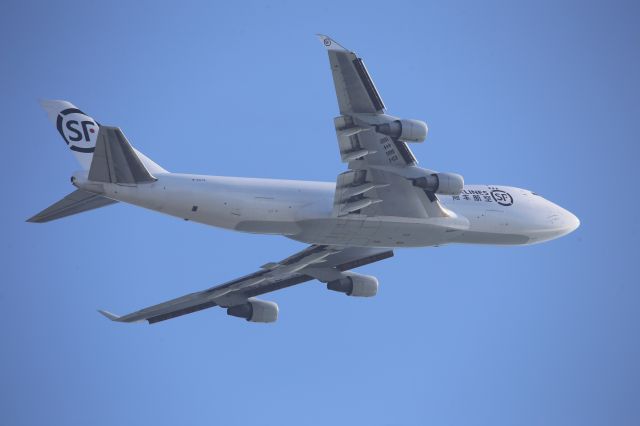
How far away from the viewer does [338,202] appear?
39.0 m

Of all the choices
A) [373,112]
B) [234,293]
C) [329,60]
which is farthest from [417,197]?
[234,293]

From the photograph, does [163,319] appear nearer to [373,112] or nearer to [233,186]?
[233,186]

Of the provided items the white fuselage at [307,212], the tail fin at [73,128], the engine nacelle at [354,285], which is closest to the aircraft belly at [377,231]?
the white fuselage at [307,212]

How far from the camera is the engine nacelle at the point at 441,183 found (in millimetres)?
38469

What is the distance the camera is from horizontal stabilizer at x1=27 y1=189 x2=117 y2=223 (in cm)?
3550

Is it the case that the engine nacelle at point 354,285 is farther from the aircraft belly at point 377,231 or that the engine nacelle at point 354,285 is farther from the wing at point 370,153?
the wing at point 370,153

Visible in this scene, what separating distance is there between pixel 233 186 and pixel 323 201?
12.6 feet

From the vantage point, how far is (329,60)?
3372 cm

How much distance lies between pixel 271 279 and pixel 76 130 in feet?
39.6

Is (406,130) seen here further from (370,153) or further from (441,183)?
(441,183)

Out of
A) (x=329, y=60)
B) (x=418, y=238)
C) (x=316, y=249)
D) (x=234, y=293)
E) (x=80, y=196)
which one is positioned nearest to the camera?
(x=329, y=60)

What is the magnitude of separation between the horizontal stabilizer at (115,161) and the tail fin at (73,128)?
4786 mm

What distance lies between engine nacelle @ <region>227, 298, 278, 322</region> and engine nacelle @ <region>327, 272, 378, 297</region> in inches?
137

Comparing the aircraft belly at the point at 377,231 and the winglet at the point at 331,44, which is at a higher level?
the winglet at the point at 331,44
